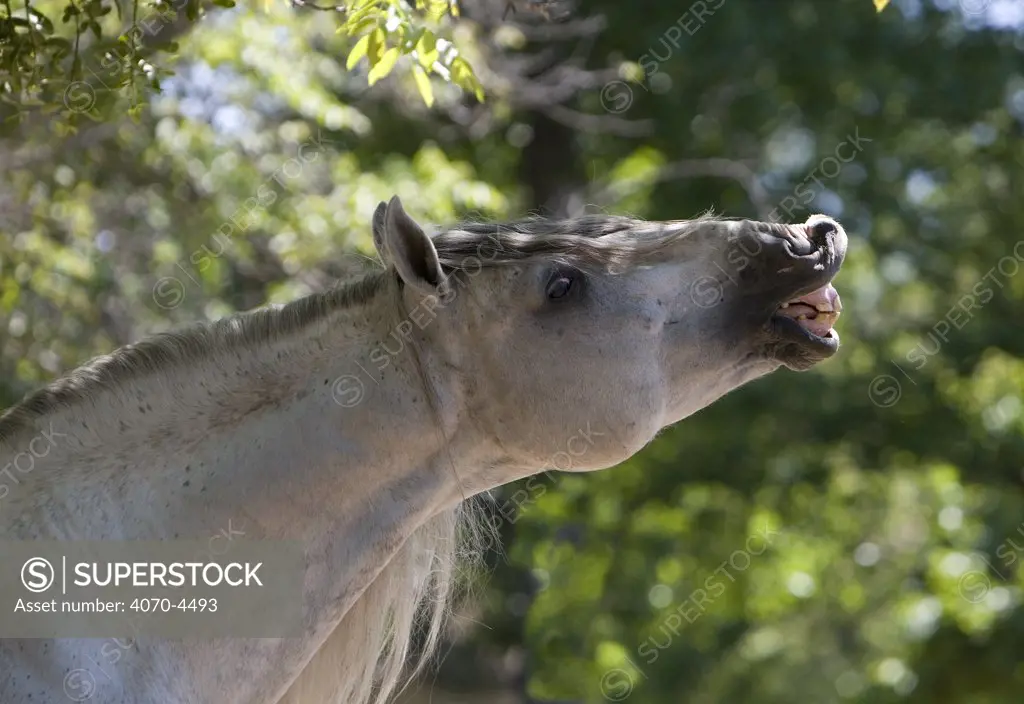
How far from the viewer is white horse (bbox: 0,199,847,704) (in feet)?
10.9

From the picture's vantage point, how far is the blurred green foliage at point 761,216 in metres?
11.6

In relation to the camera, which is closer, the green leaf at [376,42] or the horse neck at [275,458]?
the horse neck at [275,458]

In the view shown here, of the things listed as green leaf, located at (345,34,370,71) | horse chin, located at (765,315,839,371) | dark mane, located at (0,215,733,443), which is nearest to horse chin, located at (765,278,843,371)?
horse chin, located at (765,315,839,371)

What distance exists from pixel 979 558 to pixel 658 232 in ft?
40.9

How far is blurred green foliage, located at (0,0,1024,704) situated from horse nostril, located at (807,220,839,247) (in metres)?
6.83

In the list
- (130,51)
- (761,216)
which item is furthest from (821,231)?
(761,216)

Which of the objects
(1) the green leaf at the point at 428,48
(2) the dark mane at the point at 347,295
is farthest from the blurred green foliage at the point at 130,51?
(2) the dark mane at the point at 347,295

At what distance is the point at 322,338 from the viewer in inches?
137

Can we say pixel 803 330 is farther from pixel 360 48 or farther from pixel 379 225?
pixel 360 48

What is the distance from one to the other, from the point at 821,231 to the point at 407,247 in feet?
3.62

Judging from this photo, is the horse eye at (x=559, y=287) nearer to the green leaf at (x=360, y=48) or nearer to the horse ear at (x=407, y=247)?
the horse ear at (x=407, y=247)

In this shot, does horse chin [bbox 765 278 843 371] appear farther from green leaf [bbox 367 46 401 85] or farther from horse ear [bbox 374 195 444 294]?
green leaf [bbox 367 46 401 85]

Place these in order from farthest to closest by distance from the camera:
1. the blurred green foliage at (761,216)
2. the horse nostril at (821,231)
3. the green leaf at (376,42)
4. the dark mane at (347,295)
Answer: the blurred green foliage at (761,216), the green leaf at (376,42), the horse nostril at (821,231), the dark mane at (347,295)

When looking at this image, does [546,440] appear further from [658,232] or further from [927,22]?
[927,22]
